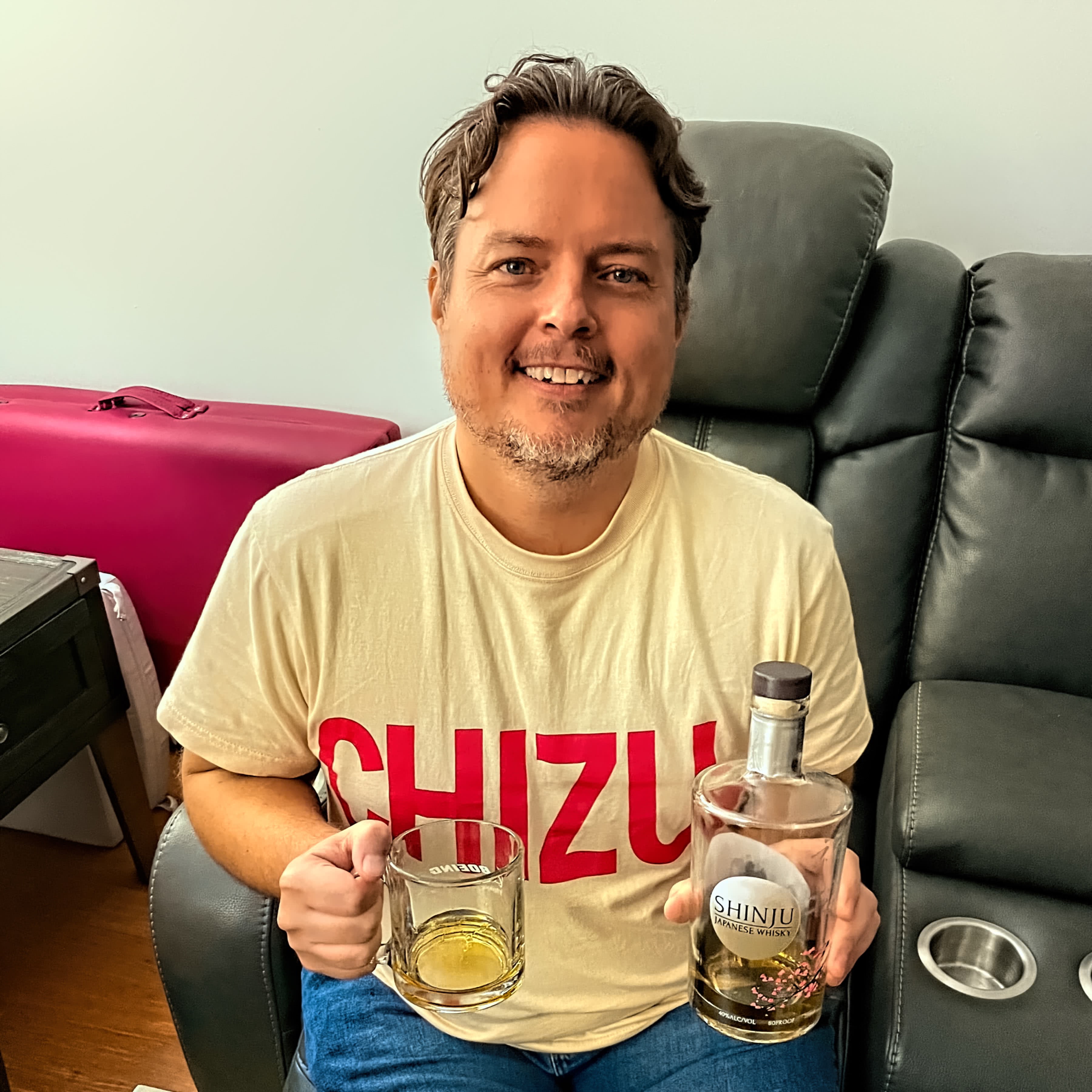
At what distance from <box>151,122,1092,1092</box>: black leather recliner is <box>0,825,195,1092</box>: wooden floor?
1.77ft

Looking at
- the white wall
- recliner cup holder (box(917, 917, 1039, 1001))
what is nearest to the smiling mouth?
recliner cup holder (box(917, 917, 1039, 1001))

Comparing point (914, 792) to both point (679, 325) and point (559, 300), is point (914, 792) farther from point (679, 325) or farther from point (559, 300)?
point (559, 300)

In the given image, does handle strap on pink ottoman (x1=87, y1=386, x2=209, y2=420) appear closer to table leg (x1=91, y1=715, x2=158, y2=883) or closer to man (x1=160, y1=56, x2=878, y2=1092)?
table leg (x1=91, y1=715, x2=158, y2=883)

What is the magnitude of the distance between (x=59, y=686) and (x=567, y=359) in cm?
114

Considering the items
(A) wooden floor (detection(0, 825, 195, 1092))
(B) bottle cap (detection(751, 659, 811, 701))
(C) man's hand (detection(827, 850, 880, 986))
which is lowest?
(A) wooden floor (detection(0, 825, 195, 1092))

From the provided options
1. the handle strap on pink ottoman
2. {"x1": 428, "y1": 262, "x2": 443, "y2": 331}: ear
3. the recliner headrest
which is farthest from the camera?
the handle strap on pink ottoman

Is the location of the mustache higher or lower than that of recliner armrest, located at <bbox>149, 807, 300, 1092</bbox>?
higher

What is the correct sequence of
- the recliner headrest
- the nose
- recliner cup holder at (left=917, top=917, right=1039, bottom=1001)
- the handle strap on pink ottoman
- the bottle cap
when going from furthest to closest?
1. the handle strap on pink ottoman
2. the recliner headrest
3. recliner cup holder at (left=917, top=917, right=1039, bottom=1001)
4. the nose
5. the bottle cap

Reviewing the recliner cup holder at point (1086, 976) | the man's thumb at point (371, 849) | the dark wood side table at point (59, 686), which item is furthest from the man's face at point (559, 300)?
the dark wood side table at point (59, 686)

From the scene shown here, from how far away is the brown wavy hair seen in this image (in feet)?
2.85

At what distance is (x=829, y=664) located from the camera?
97cm

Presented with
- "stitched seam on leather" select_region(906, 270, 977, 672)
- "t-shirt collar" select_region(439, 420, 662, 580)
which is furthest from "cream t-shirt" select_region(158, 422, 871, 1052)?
"stitched seam on leather" select_region(906, 270, 977, 672)

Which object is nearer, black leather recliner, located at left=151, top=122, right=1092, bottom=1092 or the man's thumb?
the man's thumb

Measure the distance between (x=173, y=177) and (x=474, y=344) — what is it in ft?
4.22
